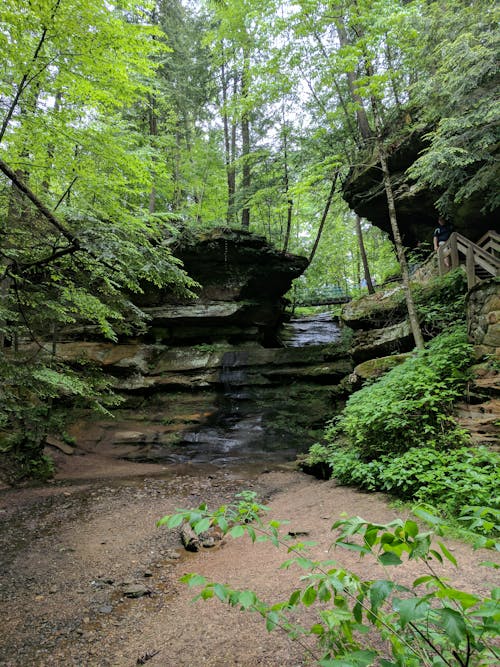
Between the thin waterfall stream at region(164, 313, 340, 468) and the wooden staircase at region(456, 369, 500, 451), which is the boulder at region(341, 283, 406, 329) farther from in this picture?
the wooden staircase at region(456, 369, 500, 451)

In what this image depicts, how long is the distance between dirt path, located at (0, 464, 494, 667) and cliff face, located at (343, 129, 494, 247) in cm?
852

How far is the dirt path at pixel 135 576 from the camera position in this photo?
2822 millimetres

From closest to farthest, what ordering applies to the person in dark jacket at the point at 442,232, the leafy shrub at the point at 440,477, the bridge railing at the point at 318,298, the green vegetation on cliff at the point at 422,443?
the leafy shrub at the point at 440,477, the green vegetation on cliff at the point at 422,443, the person in dark jacket at the point at 442,232, the bridge railing at the point at 318,298

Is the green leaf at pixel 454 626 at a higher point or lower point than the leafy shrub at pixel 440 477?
higher

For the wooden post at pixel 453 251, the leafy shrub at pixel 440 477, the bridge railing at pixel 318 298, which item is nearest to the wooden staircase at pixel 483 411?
the leafy shrub at pixel 440 477

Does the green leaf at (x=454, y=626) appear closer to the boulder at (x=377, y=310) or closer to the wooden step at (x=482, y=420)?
the wooden step at (x=482, y=420)

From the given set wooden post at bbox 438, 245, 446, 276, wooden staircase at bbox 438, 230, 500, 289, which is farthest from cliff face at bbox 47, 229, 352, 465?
wooden staircase at bbox 438, 230, 500, 289

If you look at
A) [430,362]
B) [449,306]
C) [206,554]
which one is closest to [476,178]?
[449,306]

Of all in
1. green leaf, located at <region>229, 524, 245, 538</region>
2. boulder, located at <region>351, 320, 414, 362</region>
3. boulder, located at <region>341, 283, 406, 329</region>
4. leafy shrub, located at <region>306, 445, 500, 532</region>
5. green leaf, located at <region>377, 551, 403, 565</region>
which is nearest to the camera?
green leaf, located at <region>377, 551, 403, 565</region>

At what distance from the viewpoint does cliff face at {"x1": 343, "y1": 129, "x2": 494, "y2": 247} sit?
10.1 meters

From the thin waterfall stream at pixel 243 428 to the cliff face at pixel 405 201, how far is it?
7150mm

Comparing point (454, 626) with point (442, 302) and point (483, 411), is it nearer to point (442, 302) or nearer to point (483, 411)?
point (483, 411)

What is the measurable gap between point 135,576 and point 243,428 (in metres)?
7.67

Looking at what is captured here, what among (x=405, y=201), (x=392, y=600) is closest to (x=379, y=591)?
(x=392, y=600)
